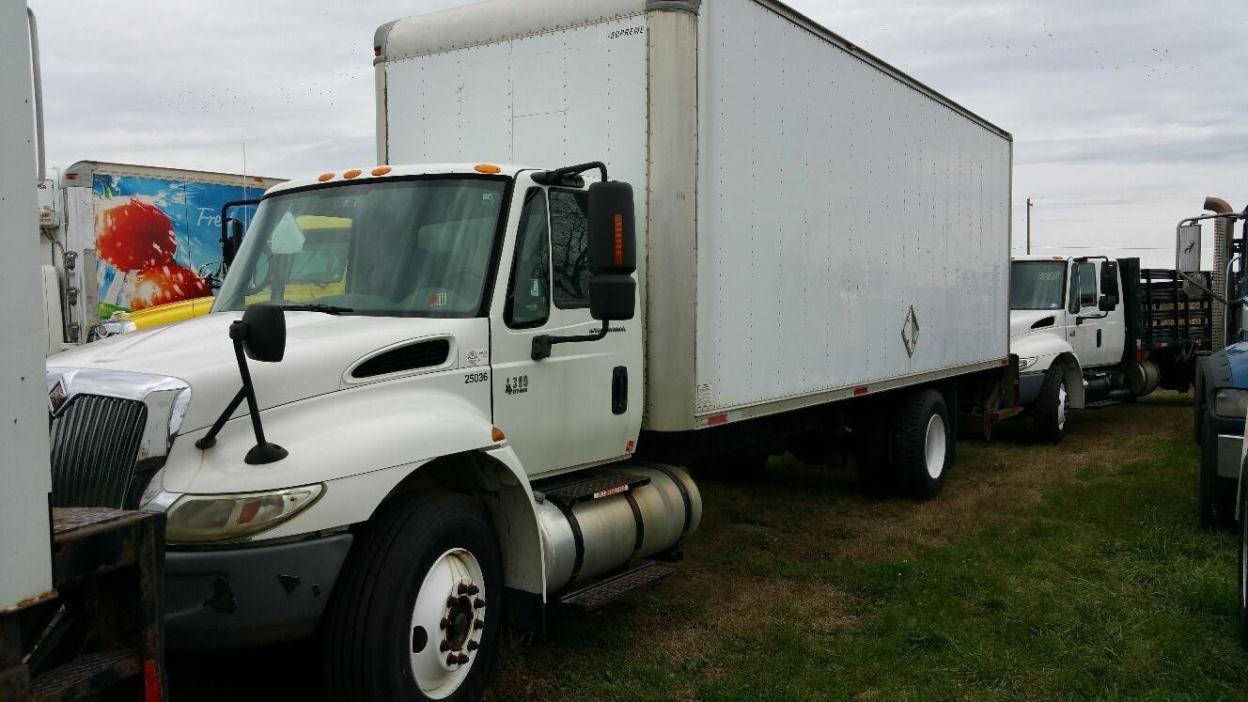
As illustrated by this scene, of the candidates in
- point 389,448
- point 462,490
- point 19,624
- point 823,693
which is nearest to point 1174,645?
point 823,693

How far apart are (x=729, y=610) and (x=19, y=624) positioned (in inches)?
174

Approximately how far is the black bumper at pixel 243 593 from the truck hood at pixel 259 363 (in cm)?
49

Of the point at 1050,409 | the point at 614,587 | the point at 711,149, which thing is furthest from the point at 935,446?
the point at 614,587

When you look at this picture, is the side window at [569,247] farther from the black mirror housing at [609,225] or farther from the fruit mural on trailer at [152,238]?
the fruit mural on trailer at [152,238]

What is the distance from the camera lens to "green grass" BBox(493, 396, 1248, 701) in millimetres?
4930

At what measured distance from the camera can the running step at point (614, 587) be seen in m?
5.00

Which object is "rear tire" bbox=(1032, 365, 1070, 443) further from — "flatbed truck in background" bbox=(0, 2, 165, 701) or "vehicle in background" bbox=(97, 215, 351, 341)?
"flatbed truck in background" bbox=(0, 2, 165, 701)

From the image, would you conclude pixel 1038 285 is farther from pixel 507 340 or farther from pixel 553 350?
pixel 507 340

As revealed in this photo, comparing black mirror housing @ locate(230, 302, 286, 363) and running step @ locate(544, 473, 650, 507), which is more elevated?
black mirror housing @ locate(230, 302, 286, 363)

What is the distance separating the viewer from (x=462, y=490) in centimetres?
467

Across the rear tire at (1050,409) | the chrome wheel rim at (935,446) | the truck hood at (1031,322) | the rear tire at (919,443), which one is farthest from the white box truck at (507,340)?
the truck hood at (1031,322)

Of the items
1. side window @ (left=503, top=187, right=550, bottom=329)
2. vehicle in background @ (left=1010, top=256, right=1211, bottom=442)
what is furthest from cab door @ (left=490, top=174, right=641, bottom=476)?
vehicle in background @ (left=1010, top=256, right=1211, bottom=442)

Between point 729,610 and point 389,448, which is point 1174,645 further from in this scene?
point 389,448

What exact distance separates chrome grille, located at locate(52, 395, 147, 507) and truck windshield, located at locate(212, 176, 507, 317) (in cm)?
116
